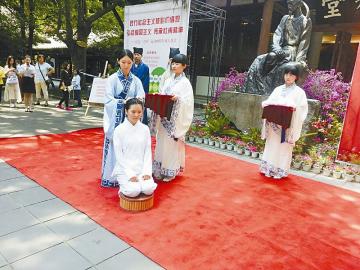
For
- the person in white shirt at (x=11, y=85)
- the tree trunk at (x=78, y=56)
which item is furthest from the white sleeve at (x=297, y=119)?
the tree trunk at (x=78, y=56)

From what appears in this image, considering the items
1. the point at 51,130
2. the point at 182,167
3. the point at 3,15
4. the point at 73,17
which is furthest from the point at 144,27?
the point at 3,15

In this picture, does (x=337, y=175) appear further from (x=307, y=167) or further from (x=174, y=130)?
(x=174, y=130)

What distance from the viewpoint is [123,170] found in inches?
140

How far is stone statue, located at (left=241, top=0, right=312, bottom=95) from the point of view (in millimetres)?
6977

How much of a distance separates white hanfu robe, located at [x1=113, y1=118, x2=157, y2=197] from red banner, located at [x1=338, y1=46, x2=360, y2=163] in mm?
4018

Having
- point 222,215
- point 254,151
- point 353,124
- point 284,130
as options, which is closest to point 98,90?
point 254,151

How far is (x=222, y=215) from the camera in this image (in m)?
3.55

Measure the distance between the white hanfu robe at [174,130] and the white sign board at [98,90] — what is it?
5.51 m

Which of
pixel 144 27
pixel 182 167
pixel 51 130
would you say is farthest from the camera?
pixel 144 27

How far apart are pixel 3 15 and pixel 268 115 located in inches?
663

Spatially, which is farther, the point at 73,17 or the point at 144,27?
the point at 73,17

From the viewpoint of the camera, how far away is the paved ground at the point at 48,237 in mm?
2523

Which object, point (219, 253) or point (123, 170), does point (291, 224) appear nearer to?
point (219, 253)

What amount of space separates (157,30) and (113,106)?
4.76 meters
